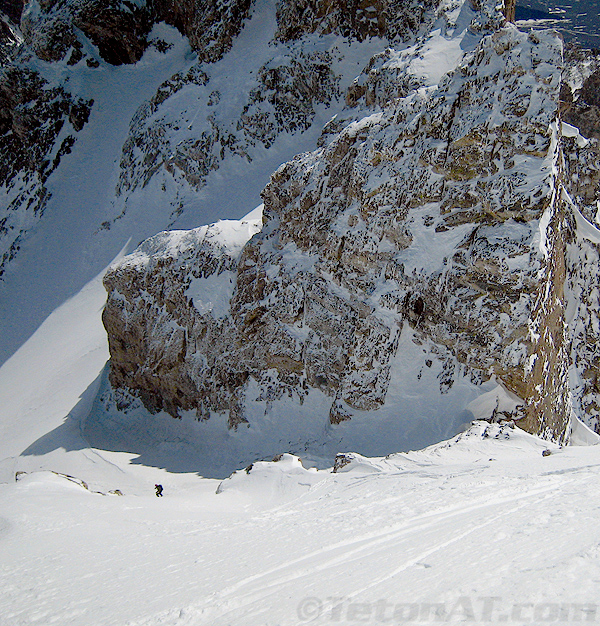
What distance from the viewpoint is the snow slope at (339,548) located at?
3287 millimetres

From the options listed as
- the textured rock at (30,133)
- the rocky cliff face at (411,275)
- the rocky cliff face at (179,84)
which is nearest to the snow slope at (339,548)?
the rocky cliff face at (411,275)

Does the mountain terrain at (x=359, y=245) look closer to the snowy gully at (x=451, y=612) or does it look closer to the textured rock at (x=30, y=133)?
the textured rock at (x=30, y=133)

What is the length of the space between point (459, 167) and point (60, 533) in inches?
415

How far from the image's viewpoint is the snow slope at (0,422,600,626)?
329 cm

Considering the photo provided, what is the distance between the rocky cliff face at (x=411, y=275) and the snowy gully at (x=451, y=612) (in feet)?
27.5

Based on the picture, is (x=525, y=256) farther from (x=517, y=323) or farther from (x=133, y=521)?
(x=133, y=521)

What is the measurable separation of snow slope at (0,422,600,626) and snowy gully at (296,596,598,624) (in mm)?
11

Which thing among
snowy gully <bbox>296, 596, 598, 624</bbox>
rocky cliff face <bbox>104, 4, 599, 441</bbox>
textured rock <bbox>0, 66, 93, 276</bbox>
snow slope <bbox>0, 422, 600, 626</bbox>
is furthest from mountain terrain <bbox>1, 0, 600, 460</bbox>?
snowy gully <bbox>296, 596, 598, 624</bbox>

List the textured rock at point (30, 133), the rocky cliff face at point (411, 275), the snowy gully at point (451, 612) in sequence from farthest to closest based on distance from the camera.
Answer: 1. the textured rock at point (30, 133)
2. the rocky cliff face at point (411, 275)
3. the snowy gully at point (451, 612)

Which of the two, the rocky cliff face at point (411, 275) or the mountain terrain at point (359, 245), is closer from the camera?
the rocky cliff face at point (411, 275)

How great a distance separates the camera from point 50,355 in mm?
22812

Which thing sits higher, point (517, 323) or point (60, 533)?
point (517, 323)

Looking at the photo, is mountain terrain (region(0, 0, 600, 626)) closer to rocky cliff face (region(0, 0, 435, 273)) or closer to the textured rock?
rocky cliff face (region(0, 0, 435, 273))

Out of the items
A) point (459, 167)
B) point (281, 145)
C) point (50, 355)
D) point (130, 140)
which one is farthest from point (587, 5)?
point (50, 355)
